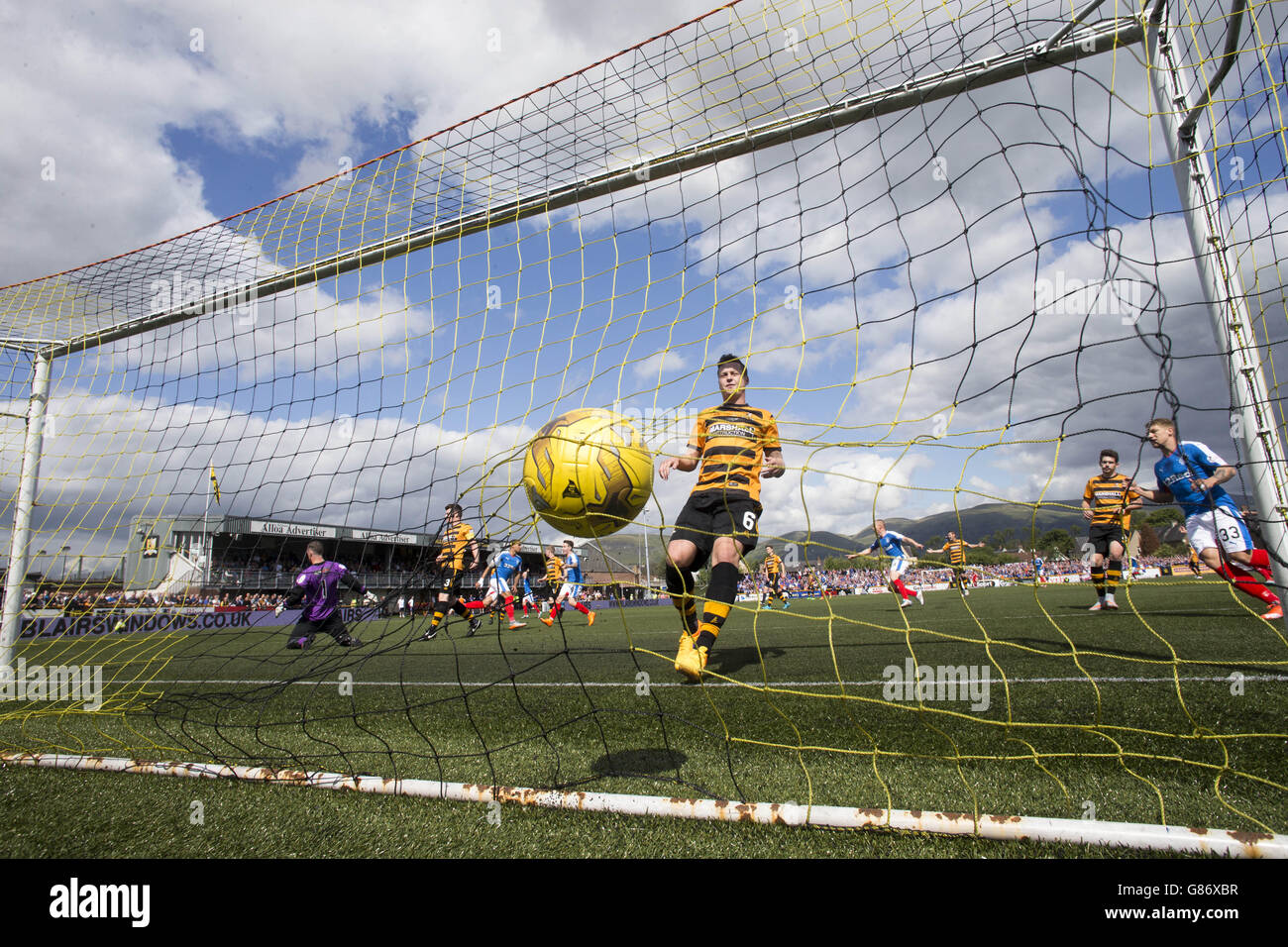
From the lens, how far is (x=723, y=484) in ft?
13.4

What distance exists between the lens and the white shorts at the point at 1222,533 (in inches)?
199

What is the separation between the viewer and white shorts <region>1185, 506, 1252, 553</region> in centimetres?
507

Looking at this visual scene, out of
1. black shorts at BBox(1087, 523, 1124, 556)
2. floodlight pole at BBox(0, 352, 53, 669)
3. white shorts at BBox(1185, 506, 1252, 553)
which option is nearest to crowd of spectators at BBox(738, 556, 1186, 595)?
black shorts at BBox(1087, 523, 1124, 556)

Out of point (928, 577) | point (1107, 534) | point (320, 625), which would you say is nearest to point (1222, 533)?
point (1107, 534)

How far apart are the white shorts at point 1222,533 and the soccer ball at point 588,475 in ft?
14.9

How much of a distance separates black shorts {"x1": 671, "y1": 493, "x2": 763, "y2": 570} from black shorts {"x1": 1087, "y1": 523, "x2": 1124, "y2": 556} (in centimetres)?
537

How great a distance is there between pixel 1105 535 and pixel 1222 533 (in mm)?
2327

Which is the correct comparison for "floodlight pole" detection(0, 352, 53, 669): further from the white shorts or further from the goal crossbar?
the white shorts

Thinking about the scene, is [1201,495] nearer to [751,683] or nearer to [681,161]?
[751,683]

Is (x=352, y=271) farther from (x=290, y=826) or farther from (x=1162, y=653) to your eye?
(x=1162, y=653)

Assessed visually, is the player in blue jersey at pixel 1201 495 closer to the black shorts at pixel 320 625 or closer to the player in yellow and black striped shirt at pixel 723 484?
the player in yellow and black striped shirt at pixel 723 484

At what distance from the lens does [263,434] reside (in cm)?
509

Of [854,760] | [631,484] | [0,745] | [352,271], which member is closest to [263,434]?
[352,271]
